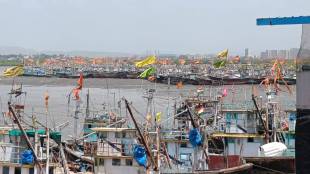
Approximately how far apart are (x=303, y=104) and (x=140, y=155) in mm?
19102

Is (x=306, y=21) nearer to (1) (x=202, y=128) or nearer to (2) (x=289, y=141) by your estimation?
(1) (x=202, y=128)

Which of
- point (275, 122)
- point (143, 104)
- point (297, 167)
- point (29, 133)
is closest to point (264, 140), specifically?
point (275, 122)

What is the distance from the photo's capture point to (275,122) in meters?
29.1

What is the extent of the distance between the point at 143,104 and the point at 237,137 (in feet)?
146

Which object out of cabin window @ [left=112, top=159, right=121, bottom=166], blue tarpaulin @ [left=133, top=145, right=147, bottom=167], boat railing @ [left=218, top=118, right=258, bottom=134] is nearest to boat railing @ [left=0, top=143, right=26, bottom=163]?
cabin window @ [left=112, top=159, right=121, bottom=166]

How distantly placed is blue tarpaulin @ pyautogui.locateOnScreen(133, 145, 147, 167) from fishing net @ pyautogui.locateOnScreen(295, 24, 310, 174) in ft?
61.2

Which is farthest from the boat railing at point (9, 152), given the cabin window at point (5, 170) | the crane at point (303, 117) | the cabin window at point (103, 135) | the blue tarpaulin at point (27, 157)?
the crane at point (303, 117)

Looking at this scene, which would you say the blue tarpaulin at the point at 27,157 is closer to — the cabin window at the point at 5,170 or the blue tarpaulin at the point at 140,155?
the cabin window at the point at 5,170

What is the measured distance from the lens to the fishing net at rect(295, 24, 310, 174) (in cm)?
398

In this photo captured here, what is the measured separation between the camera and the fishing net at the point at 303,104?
3.98m

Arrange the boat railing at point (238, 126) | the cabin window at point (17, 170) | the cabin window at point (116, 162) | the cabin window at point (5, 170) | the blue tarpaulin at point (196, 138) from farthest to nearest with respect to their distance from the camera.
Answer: the boat railing at point (238, 126) → the cabin window at point (116, 162) → the blue tarpaulin at point (196, 138) → the cabin window at point (5, 170) → the cabin window at point (17, 170)

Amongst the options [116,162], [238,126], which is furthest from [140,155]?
[238,126]

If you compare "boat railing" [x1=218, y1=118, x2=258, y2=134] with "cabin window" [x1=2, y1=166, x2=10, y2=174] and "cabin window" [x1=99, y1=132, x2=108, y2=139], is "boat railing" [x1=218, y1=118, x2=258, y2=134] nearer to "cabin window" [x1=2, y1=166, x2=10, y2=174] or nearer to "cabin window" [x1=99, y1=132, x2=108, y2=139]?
"cabin window" [x1=99, y1=132, x2=108, y2=139]

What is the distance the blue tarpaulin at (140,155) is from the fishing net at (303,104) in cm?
1864
